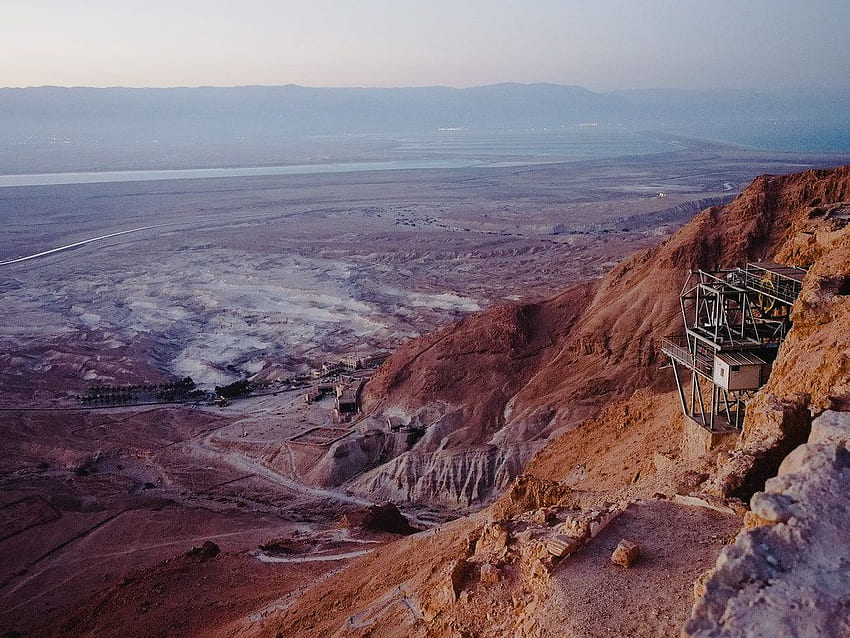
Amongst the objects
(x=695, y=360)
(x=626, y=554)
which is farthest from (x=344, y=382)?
(x=626, y=554)

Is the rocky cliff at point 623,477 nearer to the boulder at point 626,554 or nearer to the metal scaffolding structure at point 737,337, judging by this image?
the boulder at point 626,554

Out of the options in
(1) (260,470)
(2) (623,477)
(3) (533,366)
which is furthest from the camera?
(3) (533,366)

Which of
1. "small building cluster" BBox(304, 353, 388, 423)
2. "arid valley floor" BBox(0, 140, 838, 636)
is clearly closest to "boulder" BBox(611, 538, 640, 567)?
"arid valley floor" BBox(0, 140, 838, 636)

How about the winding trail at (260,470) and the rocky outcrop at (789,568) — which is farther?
the winding trail at (260,470)

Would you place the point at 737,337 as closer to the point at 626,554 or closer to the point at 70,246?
the point at 626,554

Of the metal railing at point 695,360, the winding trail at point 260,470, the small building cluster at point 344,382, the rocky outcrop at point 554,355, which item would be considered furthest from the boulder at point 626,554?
the small building cluster at point 344,382

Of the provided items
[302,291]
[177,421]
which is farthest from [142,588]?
[302,291]
